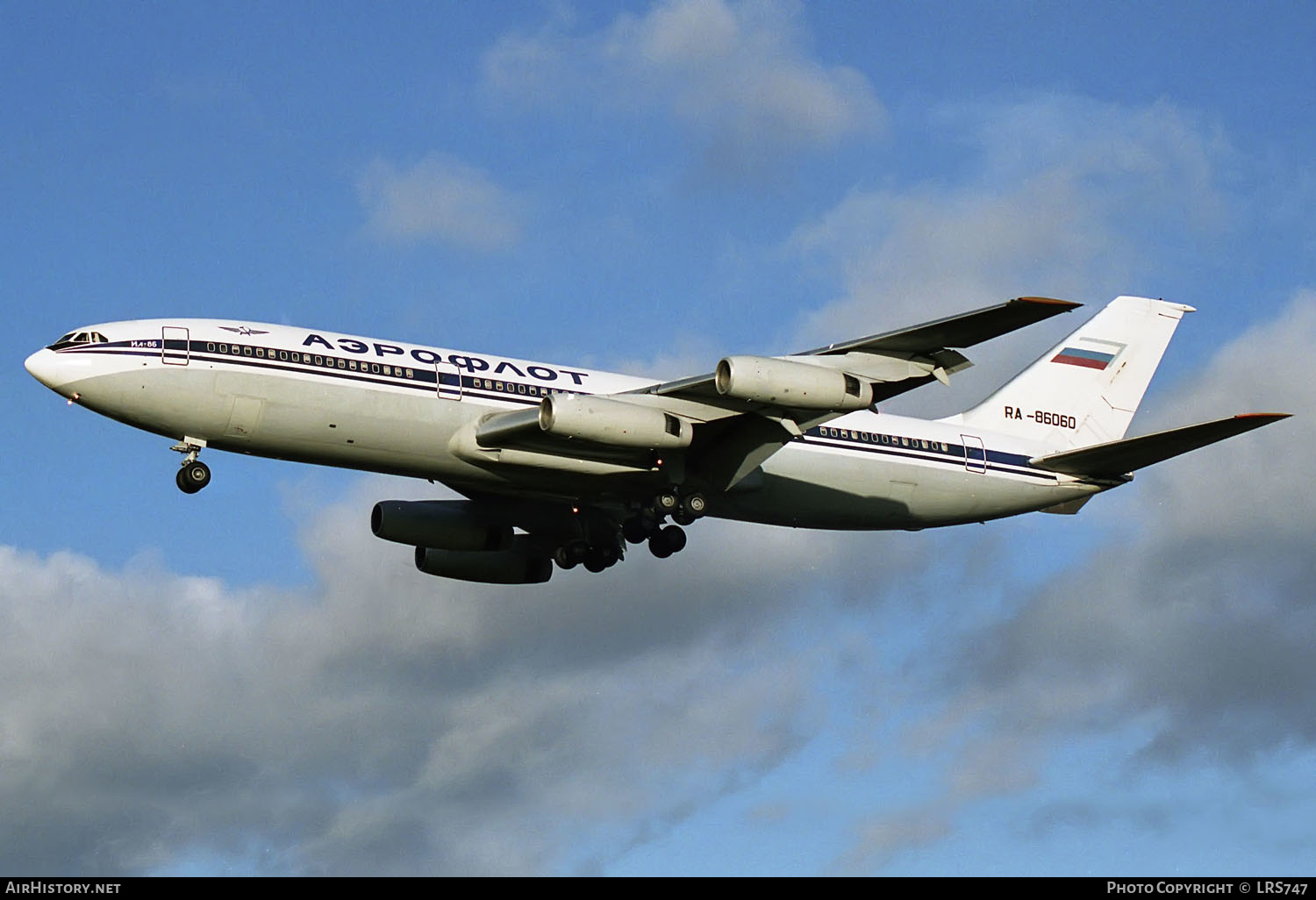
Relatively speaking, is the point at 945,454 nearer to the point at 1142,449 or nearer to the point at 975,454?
the point at 975,454

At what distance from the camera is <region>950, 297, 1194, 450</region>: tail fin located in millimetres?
48500

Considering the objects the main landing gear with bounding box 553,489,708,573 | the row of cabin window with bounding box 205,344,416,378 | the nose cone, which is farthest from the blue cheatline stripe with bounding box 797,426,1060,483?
the nose cone

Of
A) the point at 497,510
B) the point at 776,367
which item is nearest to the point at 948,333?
the point at 776,367

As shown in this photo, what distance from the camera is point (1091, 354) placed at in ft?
166

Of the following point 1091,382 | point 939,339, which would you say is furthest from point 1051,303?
point 1091,382

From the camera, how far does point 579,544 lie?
4650cm

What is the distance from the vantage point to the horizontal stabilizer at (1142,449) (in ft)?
130

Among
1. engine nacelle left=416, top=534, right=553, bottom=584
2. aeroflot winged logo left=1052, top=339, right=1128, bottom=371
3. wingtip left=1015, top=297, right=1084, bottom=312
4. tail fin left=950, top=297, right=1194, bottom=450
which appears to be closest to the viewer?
wingtip left=1015, top=297, right=1084, bottom=312

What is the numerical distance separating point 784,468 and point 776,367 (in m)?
5.65

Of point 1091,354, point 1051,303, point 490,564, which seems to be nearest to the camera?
→ point 1051,303

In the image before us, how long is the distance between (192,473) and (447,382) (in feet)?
21.2

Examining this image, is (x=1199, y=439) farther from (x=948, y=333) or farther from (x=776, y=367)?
(x=776, y=367)

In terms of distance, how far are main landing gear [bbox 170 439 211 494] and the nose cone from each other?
121 inches

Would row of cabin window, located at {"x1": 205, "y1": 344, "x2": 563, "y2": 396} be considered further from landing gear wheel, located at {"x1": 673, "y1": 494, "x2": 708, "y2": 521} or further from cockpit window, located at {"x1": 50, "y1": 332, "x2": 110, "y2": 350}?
landing gear wheel, located at {"x1": 673, "y1": 494, "x2": 708, "y2": 521}
